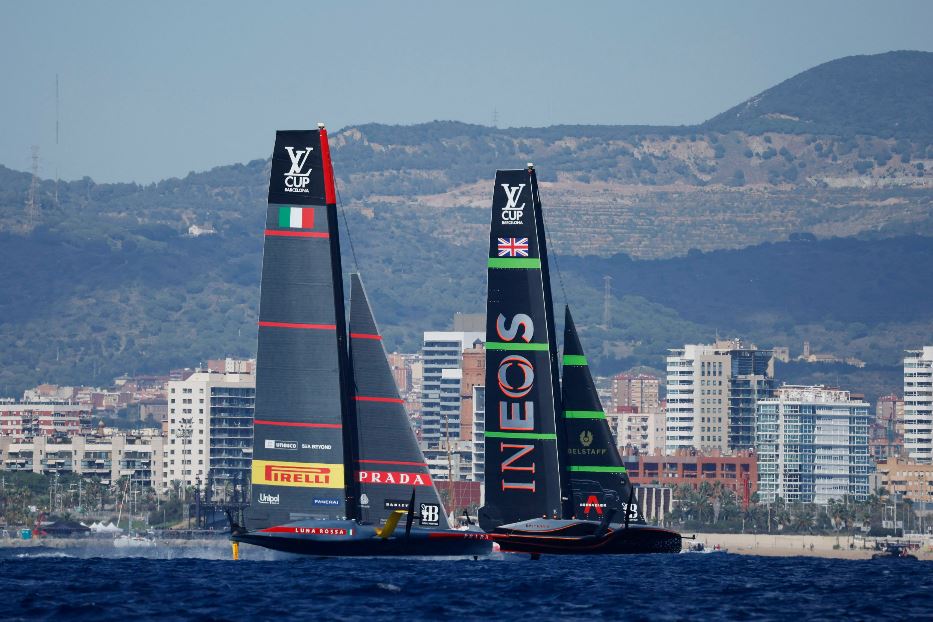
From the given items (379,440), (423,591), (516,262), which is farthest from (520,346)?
(423,591)

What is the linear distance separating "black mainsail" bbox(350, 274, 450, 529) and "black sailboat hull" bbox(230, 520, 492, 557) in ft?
2.37

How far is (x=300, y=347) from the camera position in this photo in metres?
54.9

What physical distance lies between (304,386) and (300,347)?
100 cm

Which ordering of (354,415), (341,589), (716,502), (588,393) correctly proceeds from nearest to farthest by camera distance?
(341,589)
(354,415)
(588,393)
(716,502)

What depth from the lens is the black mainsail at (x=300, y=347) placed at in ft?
180

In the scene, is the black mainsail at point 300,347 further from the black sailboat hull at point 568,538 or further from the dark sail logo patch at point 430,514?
the black sailboat hull at point 568,538

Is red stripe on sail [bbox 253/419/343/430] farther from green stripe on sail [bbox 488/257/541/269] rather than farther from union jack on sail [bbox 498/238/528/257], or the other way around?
union jack on sail [bbox 498/238/528/257]

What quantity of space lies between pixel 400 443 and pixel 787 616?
1480 centimetres

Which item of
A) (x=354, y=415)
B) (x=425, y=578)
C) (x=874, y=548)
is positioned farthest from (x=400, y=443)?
(x=874, y=548)

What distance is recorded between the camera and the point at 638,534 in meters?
65.5

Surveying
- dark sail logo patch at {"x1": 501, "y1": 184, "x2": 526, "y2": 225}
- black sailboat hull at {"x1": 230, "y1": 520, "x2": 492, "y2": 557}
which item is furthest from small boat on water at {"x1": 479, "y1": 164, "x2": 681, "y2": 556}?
black sailboat hull at {"x1": 230, "y1": 520, "x2": 492, "y2": 557}

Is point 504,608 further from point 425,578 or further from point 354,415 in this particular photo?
point 354,415

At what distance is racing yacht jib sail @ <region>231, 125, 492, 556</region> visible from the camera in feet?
180

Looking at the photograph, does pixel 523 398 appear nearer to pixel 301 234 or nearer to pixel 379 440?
pixel 379 440
